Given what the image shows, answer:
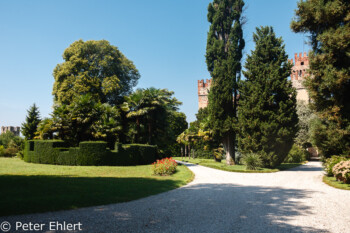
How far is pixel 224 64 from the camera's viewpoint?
20875 millimetres

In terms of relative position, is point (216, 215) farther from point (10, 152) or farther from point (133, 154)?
point (10, 152)

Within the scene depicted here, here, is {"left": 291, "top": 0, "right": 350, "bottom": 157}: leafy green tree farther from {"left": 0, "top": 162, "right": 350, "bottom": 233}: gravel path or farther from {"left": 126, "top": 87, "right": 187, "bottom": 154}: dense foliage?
{"left": 126, "top": 87, "right": 187, "bottom": 154}: dense foliage

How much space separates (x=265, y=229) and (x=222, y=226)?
882mm

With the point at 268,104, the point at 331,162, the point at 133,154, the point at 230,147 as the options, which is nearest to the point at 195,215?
the point at 331,162

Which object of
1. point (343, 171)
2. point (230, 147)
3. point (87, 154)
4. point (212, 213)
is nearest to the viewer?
point (212, 213)

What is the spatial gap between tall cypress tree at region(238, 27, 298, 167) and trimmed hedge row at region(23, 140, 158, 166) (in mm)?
9176

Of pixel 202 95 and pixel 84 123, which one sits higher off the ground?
pixel 202 95

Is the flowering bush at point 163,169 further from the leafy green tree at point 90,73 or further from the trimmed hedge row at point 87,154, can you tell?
the leafy green tree at point 90,73

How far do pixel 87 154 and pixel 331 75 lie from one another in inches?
681

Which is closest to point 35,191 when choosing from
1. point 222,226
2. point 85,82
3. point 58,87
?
point 222,226

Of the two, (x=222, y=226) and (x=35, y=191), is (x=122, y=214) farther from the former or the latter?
(x=35, y=191)

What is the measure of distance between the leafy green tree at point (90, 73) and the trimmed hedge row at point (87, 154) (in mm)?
10480

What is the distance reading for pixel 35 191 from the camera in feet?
Answer: 26.0

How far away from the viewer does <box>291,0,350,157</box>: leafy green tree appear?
476 inches
